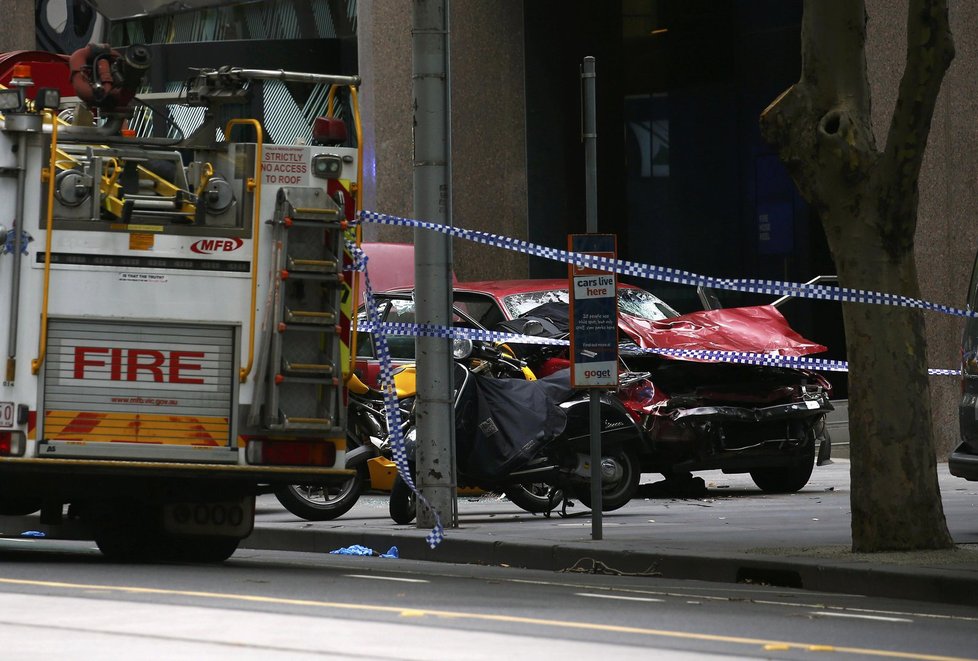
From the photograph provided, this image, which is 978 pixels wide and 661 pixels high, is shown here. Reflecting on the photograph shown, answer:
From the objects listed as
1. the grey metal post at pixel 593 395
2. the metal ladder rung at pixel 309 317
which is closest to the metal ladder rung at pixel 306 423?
the metal ladder rung at pixel 309 317

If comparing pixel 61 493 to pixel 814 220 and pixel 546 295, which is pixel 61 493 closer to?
pixel 546 295

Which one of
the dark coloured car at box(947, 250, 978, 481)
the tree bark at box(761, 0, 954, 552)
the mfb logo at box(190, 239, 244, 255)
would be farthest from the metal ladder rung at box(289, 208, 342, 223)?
the dark coloured car at box(947, 250, 978, 481)

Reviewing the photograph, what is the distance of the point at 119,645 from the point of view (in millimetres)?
7320

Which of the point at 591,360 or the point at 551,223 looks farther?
the point at 551,223

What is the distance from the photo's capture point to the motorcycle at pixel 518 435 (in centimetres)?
1420

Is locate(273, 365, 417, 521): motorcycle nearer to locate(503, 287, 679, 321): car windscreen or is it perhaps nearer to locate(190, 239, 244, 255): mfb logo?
locate(503, 287, 679, 321): car windscreen

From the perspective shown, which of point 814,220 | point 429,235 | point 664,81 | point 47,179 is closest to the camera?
point 47,179

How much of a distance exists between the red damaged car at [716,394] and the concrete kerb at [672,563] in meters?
3.23

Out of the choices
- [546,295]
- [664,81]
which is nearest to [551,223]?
[664,81]

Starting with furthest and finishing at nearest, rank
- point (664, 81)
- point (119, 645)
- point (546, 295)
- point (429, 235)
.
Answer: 1. point (664, 81)
2. point (546, 295)
3. point (429, 235)
4. point (119, 645)

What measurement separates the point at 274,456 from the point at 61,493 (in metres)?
1.34

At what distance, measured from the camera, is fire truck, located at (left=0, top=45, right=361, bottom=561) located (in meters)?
10.6

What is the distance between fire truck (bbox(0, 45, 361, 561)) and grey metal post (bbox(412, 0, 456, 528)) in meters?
2.71

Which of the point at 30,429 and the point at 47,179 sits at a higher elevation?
the point at 47,179
